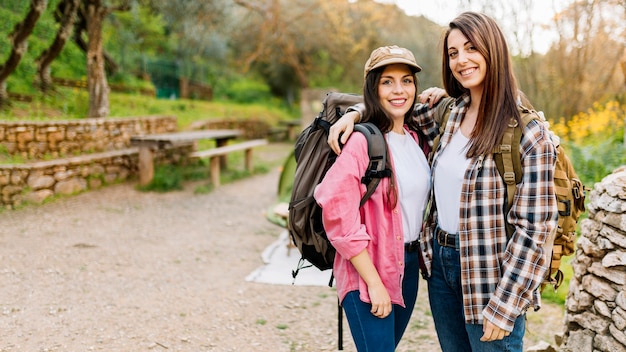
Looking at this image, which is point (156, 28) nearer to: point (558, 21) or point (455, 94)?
point (558, 21)

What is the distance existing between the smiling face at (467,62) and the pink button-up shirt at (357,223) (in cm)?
45

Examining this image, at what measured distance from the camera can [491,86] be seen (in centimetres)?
184

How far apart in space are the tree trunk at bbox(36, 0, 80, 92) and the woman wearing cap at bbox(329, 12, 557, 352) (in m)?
10.3

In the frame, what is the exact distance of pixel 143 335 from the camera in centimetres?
368

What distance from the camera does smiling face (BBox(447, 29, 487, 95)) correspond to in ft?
6.06

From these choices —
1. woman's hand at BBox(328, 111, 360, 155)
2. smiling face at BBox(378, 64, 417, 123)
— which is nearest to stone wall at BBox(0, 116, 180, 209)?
woman's hand at BBox(328, 111, 360, 155)

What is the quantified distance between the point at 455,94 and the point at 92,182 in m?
7.49

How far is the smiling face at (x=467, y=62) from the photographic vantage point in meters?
1.85

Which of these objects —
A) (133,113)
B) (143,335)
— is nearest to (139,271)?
(143,335)

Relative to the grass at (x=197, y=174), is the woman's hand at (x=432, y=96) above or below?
above

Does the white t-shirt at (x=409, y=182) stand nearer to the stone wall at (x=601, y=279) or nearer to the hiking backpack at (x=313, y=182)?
the hiking backpack at (x=313, y=182)

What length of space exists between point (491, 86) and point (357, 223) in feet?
2.35

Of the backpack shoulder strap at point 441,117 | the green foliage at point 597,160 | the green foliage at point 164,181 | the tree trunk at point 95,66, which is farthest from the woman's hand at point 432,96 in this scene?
the tree trunk at point 95,66

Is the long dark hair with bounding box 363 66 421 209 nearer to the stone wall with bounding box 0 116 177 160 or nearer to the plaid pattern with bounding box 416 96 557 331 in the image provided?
the plaid pattern with bounding box 416 96 557 331
